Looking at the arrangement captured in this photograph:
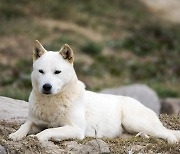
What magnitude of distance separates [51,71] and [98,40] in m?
23.7

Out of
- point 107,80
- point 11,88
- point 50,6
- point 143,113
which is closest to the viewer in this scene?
point 143,113

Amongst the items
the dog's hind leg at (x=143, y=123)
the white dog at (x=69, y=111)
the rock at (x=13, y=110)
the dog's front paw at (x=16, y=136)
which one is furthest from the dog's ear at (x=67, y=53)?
the rock at (x=13, y=110)

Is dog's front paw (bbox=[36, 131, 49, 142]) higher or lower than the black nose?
lower

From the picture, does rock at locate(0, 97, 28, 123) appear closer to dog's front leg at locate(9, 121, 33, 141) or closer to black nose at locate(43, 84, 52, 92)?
dog's front leg at locate(9, 121, 33, 141)

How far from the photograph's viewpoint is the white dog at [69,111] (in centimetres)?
971

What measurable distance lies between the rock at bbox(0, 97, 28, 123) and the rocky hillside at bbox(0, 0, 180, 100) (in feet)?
38.9

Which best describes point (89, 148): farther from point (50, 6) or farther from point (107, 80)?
point (50, 6)

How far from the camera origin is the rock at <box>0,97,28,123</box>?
11.2 metres

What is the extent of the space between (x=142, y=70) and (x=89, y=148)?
2104 centimetres

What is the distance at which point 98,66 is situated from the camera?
29.5 meters

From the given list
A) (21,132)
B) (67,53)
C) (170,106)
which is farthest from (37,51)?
(170,106)

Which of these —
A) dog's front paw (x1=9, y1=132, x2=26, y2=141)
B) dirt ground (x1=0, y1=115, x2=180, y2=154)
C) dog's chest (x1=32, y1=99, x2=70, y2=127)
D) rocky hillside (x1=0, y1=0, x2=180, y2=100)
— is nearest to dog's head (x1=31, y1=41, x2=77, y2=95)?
dog's chest (x1=32, y1=99, x2=70, y2=127)

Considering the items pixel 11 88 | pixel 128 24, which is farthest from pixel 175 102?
pixel 128 24

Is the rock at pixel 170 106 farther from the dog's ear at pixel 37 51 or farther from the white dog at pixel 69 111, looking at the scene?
the dog's ear at pixel 37 51
